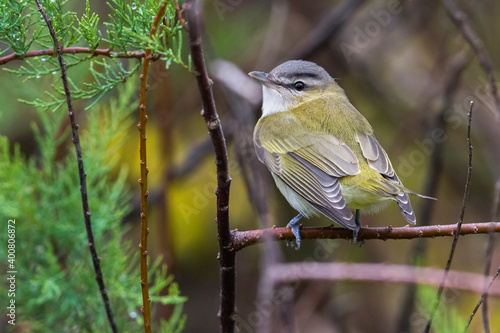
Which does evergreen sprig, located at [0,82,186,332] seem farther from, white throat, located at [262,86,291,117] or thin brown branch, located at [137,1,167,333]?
thin brown branch, located at [137,1,167,333]

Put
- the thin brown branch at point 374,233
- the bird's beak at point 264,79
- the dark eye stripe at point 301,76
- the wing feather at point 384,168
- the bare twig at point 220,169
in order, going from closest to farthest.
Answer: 1. the bare twig at point 220,169
2. the thin brown branch at point 374,233
3. the wing feather at point 384,168
4. the bird's beak at point 264,79
5. the dark eye stripe at point 301,76

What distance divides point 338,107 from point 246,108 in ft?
2.16

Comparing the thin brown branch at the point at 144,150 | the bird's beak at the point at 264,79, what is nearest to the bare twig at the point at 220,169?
the thin brown branch at the point at 144,150

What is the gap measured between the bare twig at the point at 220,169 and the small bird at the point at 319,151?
0.37 metres

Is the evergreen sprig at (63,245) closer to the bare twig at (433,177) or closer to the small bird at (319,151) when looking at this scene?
the small bird at (319,151)

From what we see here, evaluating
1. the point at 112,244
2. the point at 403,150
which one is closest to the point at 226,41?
the point at 403,150

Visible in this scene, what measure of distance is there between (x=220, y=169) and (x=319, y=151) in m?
1.33

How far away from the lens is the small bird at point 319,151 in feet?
8.84

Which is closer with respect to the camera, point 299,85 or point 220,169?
point 220,169

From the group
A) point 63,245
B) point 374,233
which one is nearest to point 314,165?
point 374,233

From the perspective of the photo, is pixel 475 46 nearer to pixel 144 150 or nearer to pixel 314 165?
pixel 314 165

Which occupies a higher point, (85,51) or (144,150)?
(85,51)

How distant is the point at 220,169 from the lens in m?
1.79

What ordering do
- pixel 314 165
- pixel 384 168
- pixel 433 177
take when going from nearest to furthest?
pixel 384 168 → pixel 314 165 → pixel 433 177
